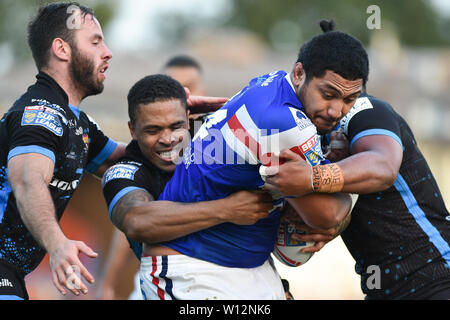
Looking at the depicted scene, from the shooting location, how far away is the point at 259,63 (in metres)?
26.9

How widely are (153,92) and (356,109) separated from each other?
4.83ft

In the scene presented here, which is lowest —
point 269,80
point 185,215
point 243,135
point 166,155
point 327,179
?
point 185,215

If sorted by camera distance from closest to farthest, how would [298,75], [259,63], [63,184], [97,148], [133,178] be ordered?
[298,75] → [133,178] → [63,184] → [97,148] → [259,63]

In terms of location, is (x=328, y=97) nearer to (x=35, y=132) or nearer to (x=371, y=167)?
(x=371, y=167)

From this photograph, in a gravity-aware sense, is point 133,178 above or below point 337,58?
below

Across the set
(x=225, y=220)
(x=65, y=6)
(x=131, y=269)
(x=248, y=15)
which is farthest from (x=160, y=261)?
(x=248, y=15)

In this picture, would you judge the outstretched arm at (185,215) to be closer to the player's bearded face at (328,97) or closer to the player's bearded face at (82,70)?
the player's bearded face at (328,97)

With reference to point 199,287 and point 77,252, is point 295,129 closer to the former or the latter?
point 199,287

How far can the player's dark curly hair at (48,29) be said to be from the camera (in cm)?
436

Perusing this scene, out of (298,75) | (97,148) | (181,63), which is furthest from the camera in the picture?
(181,63)

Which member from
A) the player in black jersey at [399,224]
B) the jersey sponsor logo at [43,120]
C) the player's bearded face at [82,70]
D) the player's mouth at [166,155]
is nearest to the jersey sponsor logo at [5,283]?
the jersey sponsor logo at [43,120]

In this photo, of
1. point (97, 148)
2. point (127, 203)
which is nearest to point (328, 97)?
point (127, 203)

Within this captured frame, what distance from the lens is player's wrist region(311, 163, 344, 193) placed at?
131 inches

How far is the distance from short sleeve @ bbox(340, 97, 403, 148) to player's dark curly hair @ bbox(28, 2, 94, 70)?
214 centimetres
